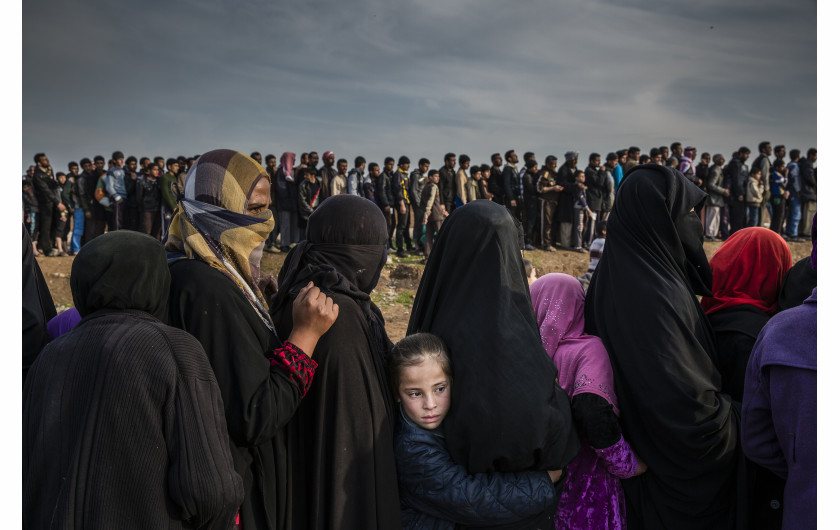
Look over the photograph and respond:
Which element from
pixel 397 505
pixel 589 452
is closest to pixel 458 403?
pixel 397 505

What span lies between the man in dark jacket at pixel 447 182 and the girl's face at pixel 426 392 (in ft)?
35.8

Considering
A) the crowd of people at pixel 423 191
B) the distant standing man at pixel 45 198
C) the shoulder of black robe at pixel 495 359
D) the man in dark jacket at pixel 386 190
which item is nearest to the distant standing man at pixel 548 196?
the crowd of people at pixel 423 191

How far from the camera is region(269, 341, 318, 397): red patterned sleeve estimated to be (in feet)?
6.04

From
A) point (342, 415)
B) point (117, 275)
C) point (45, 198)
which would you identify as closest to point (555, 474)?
point (342, 415)

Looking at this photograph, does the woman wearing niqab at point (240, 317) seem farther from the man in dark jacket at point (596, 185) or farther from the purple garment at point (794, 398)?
the man in dark jacket at point (596, 185)

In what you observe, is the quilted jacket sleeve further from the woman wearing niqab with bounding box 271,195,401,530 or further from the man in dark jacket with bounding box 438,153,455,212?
the man in dark jacket with bounding box 438,153,455,212

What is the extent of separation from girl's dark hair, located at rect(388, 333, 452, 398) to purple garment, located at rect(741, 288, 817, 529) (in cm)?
102

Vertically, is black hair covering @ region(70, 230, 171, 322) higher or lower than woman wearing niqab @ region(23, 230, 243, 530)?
higher

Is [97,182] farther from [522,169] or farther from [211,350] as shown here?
[211,350]

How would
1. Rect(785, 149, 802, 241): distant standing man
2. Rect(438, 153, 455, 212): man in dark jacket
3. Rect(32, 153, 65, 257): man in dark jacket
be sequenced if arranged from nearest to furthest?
1. Rect(32, 153, 65, 257): man in dark jacket
2. Rect(438, 153, 455, 212): man in dark jacket
3. Rect(785, 149, 802, 241): distant standing man

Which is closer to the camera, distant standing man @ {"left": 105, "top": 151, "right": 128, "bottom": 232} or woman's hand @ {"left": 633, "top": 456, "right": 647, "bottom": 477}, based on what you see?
woman's hand @ {"left": 633, "top": 456, "right": 647, "bottom": 477}

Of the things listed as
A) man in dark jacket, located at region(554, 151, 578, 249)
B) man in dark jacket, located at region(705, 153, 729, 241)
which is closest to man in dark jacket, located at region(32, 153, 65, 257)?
man in dark jacket, located at region(554, 151, 578, 249)

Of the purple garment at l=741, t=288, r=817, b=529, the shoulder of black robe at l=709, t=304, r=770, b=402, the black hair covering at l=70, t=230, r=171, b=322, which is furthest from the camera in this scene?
the shoulder of black robe at l=709, t=304, r=770, b=402

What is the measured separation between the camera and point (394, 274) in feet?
39.9
